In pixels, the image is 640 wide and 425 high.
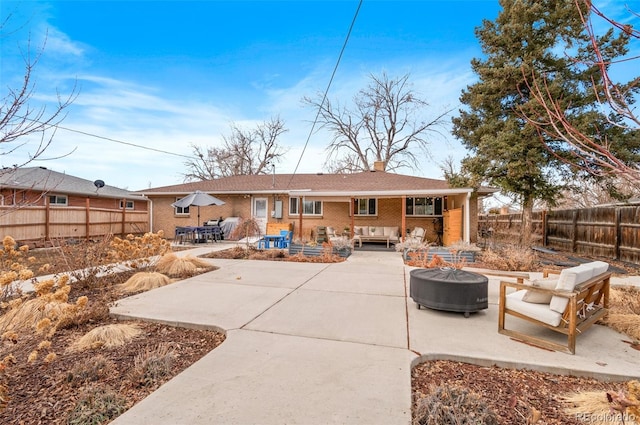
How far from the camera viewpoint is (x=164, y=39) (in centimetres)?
1182

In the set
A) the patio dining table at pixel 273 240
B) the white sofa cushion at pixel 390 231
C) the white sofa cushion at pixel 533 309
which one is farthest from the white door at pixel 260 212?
the white sofa cushion at pixel 533 309

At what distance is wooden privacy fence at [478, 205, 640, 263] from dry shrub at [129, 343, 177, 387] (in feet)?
43.0

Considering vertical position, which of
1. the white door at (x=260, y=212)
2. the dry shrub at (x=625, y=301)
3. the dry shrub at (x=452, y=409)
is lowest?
the dry shrub at (x=452, y=409)

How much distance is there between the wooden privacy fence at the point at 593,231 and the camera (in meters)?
9.82

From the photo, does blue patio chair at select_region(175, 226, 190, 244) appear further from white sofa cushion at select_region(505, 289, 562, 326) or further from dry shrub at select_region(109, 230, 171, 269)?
white sofa cushion at select_region(505, 289, 562, 326)

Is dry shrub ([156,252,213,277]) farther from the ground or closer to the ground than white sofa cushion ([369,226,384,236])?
closer to the ground

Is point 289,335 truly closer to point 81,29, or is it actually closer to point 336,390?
point 336,390

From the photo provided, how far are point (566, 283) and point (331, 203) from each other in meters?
12.7

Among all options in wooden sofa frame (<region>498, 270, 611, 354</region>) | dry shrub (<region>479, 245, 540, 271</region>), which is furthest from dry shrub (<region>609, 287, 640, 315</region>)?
dry shrub (<region>479, 245, 540, 271</region>)

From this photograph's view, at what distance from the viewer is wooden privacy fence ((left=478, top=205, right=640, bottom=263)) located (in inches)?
387

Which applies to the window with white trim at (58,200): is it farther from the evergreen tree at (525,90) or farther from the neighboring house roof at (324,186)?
the evergreen tree at (525,90)

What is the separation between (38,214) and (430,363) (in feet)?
53.0

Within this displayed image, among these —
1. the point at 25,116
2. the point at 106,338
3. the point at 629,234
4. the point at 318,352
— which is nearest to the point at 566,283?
the point at 318,352

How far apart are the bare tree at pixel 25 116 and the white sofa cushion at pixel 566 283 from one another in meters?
5.40
